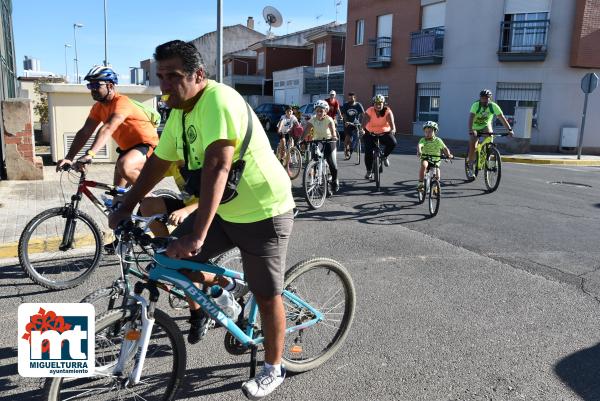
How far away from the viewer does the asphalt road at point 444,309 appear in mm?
3350

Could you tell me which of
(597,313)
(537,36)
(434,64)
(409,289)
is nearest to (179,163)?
(409,289)

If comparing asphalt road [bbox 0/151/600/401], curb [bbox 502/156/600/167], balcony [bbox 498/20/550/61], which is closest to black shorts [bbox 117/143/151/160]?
asphalt road [bbox 0/151/600/401]

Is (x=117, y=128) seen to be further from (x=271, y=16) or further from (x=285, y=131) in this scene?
(x=271, y=16)

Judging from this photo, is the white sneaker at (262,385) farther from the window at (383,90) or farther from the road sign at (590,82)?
the window at (383,90)

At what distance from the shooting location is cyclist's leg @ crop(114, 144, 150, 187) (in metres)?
5.24

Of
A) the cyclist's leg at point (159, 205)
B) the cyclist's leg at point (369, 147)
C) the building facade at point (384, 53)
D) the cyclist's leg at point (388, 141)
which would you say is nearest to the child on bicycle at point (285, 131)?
the cyclist's leg at point (369, 147)

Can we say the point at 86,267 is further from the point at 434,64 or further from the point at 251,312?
the point at 434,64

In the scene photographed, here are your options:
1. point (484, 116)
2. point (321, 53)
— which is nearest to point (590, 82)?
point (484, 116)

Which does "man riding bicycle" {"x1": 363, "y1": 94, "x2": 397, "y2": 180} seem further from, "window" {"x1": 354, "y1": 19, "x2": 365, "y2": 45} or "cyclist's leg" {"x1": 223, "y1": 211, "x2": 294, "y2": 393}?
"window" {"x1": 354, "y1": 19, "x2": 365, "y2": 45}

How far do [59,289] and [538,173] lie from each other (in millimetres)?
12878

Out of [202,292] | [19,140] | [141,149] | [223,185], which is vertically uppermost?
[223,185]

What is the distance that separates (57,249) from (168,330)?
279 cm

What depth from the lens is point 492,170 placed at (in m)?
10.7

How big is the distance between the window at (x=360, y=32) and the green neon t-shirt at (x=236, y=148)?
2990 centimetres
